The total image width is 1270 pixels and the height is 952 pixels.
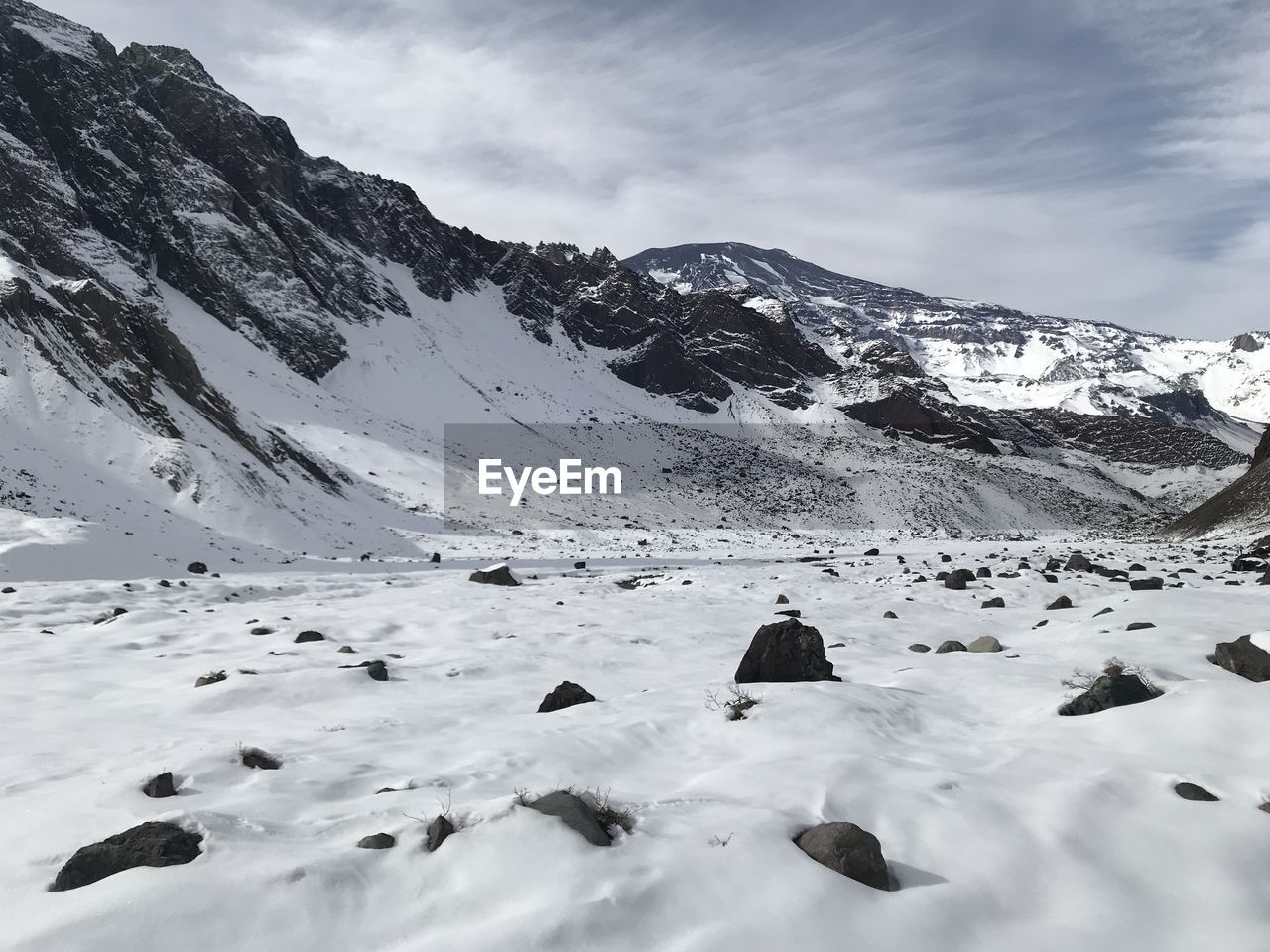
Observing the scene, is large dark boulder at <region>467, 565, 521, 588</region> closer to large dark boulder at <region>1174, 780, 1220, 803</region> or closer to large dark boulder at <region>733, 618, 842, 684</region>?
large dark boulder at <region>733, 618, 842, 684</region>

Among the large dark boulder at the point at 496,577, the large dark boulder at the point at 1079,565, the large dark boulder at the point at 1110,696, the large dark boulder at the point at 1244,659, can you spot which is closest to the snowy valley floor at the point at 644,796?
the large dark boulder at the point at 1110,696

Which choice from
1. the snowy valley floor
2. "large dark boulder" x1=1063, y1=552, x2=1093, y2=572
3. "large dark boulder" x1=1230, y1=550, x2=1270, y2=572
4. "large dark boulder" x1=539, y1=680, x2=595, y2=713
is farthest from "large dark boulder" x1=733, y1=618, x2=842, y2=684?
"large dark boulder" x1=1230, y1=550, x2=1270, y2=572

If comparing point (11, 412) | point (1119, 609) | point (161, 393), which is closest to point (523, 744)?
point (1119, 609)

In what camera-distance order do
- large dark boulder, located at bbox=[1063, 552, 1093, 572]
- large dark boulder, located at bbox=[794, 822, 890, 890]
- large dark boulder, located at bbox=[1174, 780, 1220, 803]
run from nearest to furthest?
1. large dark boulder, located at bbox=[794, 822, 890, 890]
2. large dark boulder, located at bbox=[1174, 780, 1220, 803]
3. large dark boulder, located at bbox=[1063, 552, 1093, 572]

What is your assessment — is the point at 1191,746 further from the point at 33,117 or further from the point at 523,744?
the point at 33,117

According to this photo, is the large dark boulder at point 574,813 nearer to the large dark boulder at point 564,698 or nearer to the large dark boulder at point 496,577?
the large dark boulder at point 564,698

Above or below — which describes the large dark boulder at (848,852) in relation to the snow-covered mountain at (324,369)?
below

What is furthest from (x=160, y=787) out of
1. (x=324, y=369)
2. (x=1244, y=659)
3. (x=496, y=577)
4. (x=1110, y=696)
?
(x=324, y=369)

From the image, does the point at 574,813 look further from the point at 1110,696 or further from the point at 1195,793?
the point at 1110,696
